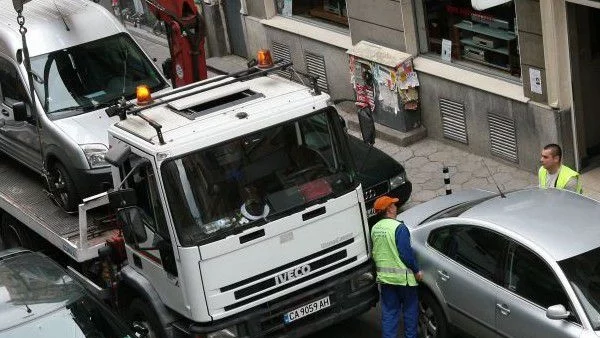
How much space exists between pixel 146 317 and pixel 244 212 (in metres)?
1.59

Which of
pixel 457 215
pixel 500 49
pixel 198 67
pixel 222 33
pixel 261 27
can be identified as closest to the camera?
pixel 457 215

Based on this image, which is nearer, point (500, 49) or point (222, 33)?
point (500, 49)

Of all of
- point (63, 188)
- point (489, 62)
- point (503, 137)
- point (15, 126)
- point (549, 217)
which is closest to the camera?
point (549, 217)

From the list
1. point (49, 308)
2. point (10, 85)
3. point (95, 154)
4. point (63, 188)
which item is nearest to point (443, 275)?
point (49, 308)

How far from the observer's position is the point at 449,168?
15.3 meters

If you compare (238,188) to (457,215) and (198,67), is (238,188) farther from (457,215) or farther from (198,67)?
(198,67)

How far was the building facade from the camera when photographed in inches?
543

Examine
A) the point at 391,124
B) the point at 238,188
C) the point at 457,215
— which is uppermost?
the point at 238,188

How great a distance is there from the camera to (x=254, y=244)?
1030 centimetres

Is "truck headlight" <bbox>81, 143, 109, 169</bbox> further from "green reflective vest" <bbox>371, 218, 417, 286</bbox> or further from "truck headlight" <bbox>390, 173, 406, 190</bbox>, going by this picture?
"green reflective vest" <bbox>371, 218, 417, 286</bbox>

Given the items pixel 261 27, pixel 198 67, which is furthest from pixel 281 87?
pixel 261 27

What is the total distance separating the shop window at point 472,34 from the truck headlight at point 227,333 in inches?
227

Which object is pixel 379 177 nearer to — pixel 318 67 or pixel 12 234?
pixel 12 234

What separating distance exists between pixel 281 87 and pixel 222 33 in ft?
33.9
